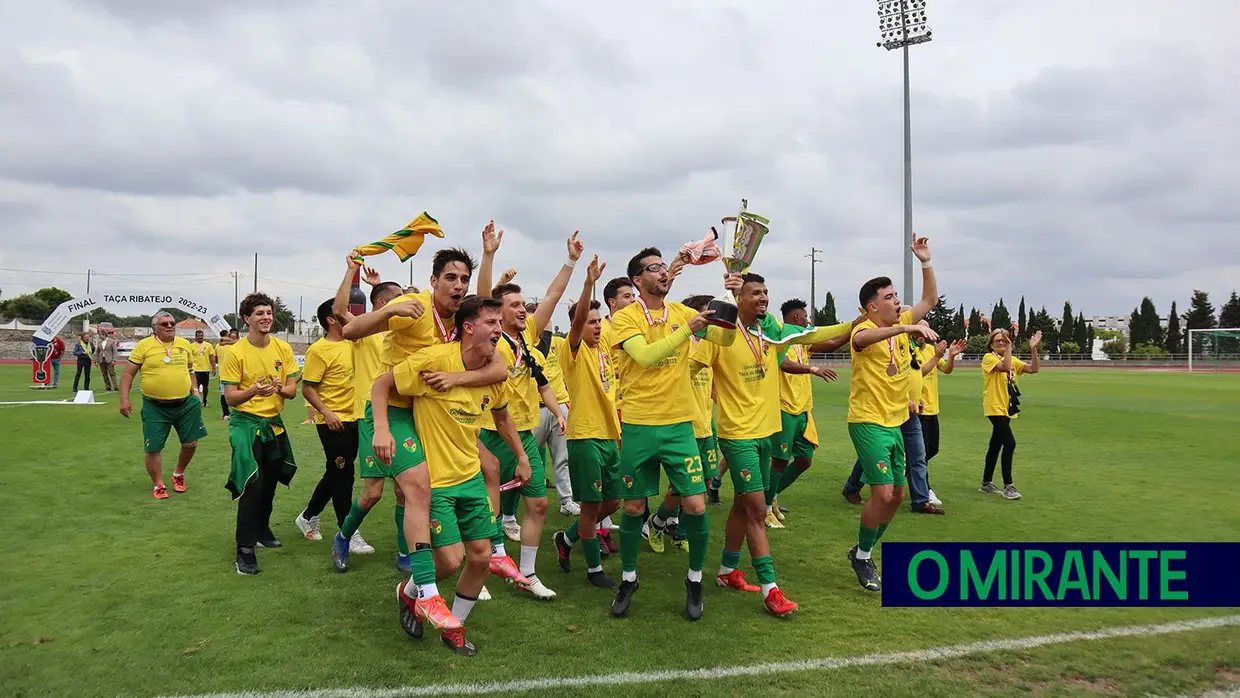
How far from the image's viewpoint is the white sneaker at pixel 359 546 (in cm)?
648

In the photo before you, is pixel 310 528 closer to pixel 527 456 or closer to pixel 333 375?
pixel 333 375

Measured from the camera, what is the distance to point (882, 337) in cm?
557

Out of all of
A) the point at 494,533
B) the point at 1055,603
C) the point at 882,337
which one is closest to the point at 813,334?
the point at 882,337

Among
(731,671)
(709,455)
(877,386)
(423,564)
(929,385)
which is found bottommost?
(731,671)

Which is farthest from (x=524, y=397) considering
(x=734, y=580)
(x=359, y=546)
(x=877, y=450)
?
(x=877, y=450)

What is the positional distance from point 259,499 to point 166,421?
3.31m

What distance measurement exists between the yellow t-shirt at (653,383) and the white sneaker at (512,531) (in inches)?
99.6

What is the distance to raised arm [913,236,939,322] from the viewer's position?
598 cm

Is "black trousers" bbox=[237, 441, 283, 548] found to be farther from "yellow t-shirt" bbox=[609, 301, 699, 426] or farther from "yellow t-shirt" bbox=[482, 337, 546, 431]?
"yellow t-shirt" bbox=[609, 301, 699, 426]

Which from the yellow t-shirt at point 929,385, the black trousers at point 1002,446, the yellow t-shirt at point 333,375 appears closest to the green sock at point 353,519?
the yellow t-shirt at point 333,375

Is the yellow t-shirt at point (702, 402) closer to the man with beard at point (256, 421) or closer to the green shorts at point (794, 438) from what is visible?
the green shorts at point (794, 438)

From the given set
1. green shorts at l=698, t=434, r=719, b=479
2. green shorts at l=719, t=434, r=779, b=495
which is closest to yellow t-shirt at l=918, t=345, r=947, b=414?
green shorts at l=698, t=434, r=719, b=479

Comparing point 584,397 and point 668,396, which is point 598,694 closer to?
point 668,396

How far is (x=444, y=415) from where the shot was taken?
4504 millimetres
